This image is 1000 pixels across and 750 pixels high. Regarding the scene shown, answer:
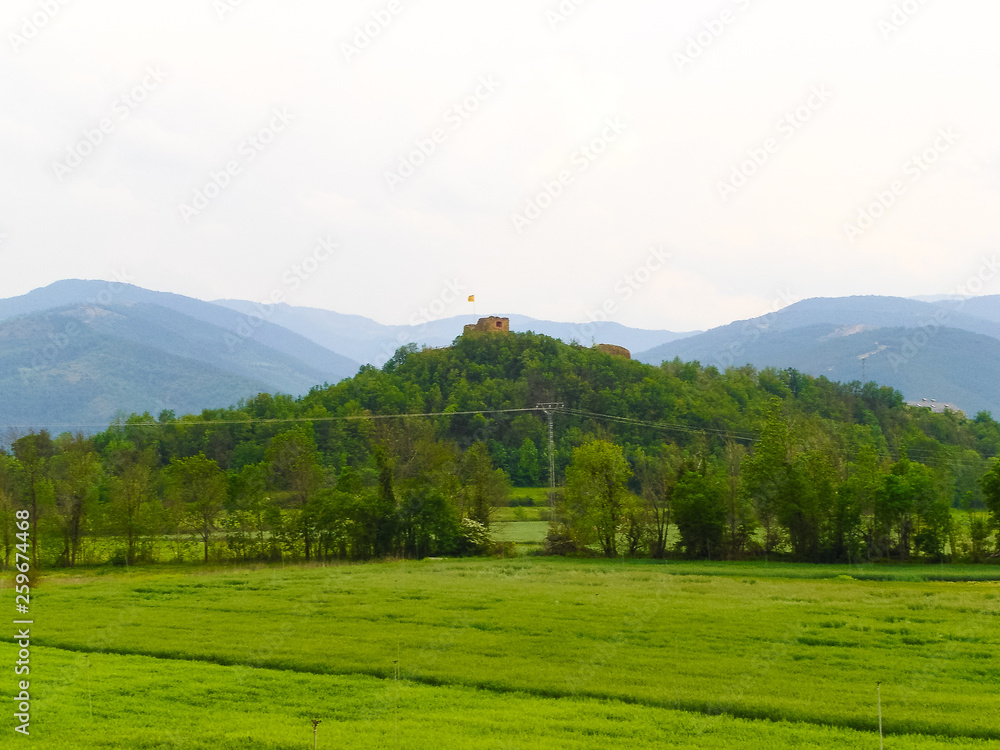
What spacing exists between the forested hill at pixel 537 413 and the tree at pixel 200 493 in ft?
69.4

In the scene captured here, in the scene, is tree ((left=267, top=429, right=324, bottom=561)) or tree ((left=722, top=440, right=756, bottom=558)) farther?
tree ((left=267, top=429, right=324, bottom=561))

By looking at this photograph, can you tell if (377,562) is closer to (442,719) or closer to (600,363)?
(442,719)

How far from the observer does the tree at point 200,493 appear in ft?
188

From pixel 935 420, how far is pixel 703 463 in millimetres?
68225

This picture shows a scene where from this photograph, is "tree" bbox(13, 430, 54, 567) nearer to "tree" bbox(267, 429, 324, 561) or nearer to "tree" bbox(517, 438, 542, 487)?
"tree" bbox(267, 429, 324, 561)

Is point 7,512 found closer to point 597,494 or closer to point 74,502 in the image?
point 74,502

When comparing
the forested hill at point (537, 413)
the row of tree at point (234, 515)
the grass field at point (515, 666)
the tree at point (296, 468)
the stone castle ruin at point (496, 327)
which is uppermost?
the stone castle ruin at point (496, 327)

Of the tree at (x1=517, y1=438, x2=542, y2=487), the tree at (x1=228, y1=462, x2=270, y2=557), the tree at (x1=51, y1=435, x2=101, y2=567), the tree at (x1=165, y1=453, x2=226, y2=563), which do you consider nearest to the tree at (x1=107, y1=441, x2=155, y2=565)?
the tree at (x1=51, y1=435, x2=101, y2=567)

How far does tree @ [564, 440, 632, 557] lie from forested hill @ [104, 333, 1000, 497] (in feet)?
71.3

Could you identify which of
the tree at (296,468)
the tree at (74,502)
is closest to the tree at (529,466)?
the tree at (296,468)

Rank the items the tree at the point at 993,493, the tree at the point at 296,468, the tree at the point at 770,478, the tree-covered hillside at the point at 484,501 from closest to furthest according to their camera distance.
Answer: the tree at the point at 993,493
the tree-covered hillside at the point at 484,501
the tree at the point at 770,478
the tree at the point at 296,468

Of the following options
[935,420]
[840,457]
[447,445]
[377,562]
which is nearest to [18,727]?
[377,562]

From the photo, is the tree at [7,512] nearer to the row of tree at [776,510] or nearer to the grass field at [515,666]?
the grass field at [515,666]

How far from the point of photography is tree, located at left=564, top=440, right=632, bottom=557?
56.5 meters
